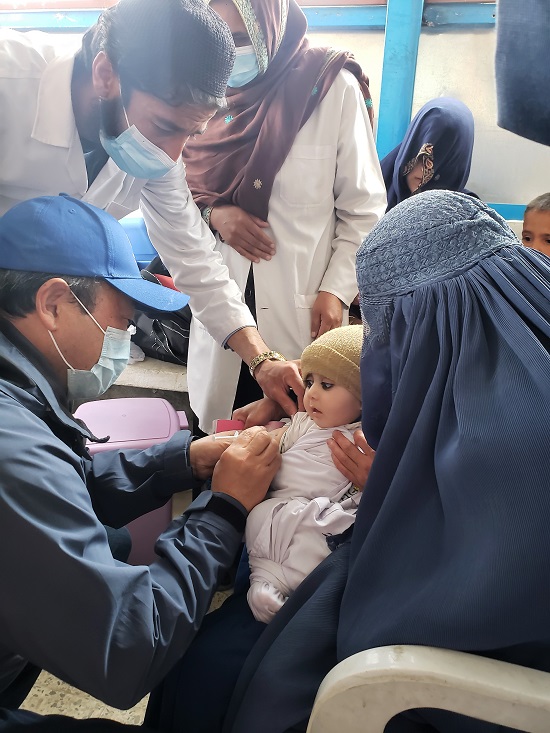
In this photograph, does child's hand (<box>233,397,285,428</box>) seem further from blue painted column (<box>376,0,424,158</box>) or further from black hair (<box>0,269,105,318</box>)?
blue painted column (<box>376,0,424,158</box>)

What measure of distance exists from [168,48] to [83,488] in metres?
0.94

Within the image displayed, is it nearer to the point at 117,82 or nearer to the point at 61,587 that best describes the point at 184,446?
the point at 61,587

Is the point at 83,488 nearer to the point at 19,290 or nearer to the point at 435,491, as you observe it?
the point at 19,290

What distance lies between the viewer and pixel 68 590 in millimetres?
918

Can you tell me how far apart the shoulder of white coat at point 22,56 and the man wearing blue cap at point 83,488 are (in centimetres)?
46

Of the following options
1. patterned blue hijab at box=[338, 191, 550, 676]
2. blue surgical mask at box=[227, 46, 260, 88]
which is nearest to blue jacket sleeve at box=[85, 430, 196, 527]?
patterned blue hijab at box=[338, 191, 550, 676]

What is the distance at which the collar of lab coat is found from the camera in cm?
147

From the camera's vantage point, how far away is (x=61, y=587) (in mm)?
916

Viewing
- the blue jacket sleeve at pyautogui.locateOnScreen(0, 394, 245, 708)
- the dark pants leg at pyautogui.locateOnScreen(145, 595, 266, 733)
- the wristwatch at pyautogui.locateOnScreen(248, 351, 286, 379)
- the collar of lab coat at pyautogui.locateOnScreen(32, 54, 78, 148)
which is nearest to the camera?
the blue jacket sleeve at pyautogui.locateOnScreen(0, 394, 245, 708)

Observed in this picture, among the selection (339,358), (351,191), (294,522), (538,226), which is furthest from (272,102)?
(294,522)

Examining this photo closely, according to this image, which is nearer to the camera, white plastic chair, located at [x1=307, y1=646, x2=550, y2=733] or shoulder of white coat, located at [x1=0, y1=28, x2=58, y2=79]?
white plastic chair, located at [x1=307, y1=646, x2=550, y2=733]

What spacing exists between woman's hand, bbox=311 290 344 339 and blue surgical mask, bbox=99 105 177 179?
69 centimetres

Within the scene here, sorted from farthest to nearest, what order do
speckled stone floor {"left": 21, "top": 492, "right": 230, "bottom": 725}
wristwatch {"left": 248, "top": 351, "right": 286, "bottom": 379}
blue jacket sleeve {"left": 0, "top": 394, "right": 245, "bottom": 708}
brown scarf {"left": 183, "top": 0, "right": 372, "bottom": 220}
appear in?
brown scarf {"left": 183, "top": 0, "right": 372, "bottom": 220} → wristwatch {"left": 248, "top": 351, "right": 286, "bottom": 379} → speckled stone floor {"left": 21, "top": 492, "right": 230, "bottom": 725} → blue jacket sleeve {"left": 0, "top": 394, "right": 245, "bottom": 708}

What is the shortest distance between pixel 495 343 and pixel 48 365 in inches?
33.0
